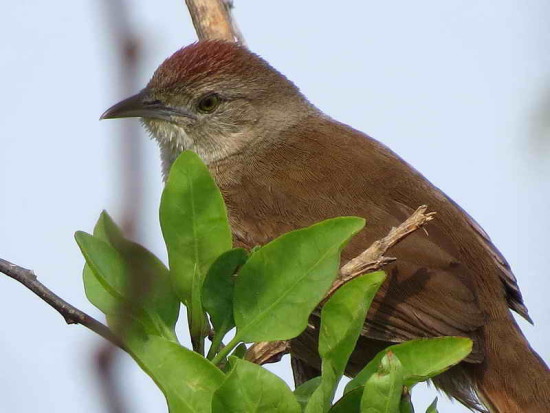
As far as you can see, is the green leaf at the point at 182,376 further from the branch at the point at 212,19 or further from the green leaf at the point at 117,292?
the branch at the point at 212,19

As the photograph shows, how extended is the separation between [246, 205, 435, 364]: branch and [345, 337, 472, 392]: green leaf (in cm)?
59

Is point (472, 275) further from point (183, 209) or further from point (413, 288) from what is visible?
point (183, 209)

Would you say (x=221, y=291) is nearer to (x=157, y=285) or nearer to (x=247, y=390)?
(x=157, y=285)

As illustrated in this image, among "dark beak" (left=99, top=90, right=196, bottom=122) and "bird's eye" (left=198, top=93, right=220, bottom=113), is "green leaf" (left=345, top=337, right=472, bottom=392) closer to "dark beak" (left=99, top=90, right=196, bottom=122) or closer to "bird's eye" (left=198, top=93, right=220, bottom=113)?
"dark beak" (left=99, top=90, right=196, bottom=122)

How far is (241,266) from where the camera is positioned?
2859mm

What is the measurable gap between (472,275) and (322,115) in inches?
69.0

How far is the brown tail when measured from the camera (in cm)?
411

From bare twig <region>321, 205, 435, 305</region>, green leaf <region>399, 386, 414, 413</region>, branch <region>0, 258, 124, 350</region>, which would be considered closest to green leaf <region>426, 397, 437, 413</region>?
green leaf <region>399, 386, 414, 413</region>

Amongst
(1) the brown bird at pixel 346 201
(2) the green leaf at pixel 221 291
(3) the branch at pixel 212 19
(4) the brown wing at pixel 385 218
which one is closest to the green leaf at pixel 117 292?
(2) the green leaf at pixel 221 291

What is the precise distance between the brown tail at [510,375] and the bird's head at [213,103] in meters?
1.97

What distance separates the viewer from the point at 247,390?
242 centimetres

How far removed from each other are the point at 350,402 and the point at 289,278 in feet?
1.45

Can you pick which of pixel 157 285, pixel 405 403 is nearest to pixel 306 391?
pixel 405 403

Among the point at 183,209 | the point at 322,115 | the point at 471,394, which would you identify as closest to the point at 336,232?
the point at 183,209
